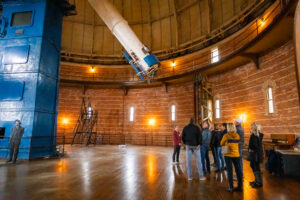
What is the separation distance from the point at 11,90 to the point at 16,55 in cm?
146

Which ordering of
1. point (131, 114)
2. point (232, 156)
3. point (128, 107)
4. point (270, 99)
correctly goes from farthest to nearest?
point (128, 107) → point (131, 114) → point (270, 99) → point (232, 156)

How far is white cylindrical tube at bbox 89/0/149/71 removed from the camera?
917 centimetres

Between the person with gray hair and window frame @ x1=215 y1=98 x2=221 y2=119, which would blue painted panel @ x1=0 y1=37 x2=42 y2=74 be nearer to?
the person with gray hair

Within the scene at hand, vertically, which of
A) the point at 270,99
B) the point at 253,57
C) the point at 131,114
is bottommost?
the point at 131,114

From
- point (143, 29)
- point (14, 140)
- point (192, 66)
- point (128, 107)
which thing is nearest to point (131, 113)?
point (128, 107)

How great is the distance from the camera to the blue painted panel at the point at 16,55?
7613 mm

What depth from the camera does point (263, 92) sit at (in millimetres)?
9516

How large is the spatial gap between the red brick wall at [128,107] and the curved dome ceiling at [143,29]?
3054 millimetres

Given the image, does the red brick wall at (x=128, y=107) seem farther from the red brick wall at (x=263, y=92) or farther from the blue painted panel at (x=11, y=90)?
the blue painted panel at (x=11, y=90)

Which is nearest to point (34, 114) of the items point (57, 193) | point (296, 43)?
point (57, 193)

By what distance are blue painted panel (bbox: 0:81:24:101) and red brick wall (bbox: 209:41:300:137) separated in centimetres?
1074

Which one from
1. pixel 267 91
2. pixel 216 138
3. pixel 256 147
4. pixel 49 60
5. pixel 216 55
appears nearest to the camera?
pixel 256 147

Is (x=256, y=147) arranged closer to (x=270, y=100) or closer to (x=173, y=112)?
(x=270, y=100)

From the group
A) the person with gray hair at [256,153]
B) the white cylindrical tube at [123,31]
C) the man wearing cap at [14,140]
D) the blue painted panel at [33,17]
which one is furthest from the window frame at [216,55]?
the man wearing cap at [14,140]
